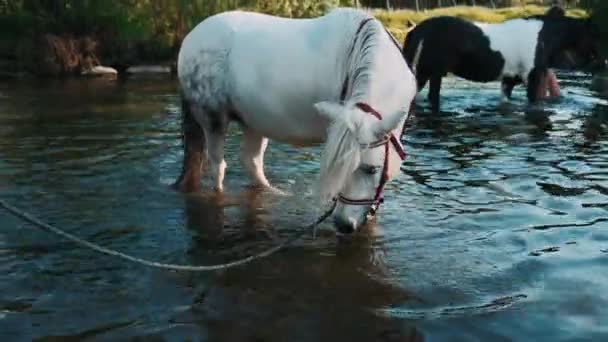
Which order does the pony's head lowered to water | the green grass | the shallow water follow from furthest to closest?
the green grass < the pony's head lowered to water < the shallow water

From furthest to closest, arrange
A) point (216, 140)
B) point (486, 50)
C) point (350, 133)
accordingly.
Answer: point (486, 50) < point (216, 140) < point (350, 133)

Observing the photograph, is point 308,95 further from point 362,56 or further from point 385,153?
point 385,153

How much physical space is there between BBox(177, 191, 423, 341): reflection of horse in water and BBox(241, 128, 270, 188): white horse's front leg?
101 cm

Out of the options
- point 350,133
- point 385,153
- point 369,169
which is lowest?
point 369,169

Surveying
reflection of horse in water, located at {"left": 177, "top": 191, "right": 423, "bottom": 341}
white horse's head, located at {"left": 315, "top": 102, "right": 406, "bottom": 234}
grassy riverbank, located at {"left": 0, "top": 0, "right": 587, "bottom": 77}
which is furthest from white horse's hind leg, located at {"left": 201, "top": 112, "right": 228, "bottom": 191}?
grassy riverbank, located at {"left": 0, "top": 0, "right": 587, "bottom": 77}

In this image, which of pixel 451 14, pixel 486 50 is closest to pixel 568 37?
pixel 486 50

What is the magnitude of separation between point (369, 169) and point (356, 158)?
26cm

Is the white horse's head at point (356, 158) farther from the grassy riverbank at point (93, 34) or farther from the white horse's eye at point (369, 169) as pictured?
the grassy riverbank at point (93, 34)

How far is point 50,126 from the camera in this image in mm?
10305

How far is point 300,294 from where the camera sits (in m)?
4.59

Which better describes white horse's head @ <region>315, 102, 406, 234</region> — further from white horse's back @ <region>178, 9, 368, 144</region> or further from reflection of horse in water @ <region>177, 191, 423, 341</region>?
white horse's back @ <region>178, 9, 368, 144</region>

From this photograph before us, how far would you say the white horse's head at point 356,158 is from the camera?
178 inches

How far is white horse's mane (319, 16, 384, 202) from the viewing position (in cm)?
452

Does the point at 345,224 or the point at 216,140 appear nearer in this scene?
the point at 345,224
